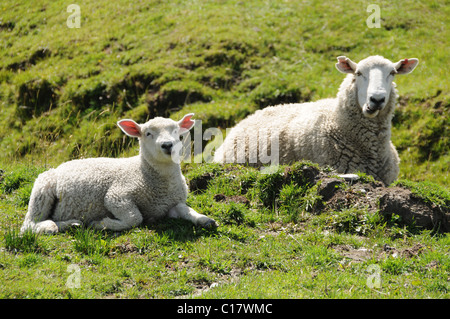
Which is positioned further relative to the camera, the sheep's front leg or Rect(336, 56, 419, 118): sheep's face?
Rect(336, 56, 419, 118): sheep's face

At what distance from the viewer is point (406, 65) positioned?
9.17 metres

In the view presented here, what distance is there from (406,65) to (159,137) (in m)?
4.89

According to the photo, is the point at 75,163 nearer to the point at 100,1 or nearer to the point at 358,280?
the point at 358,280

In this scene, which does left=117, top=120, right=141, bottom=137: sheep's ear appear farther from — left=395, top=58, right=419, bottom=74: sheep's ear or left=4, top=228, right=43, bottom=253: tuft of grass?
left=395, top=58, right=419, bottom=74: sheep's ear

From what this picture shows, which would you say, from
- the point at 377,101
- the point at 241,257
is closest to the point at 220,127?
the point at 377,101

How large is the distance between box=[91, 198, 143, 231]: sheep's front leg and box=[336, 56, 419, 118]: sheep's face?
4278 millimetres

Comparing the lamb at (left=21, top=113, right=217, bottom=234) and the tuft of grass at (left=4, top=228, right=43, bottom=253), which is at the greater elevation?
the lamb at (left=21, top=113, right=217, bottom=234)

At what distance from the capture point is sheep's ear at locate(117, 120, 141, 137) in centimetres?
713

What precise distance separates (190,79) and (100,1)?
26.9 feet

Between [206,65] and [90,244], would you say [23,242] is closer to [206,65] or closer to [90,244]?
[90,244]

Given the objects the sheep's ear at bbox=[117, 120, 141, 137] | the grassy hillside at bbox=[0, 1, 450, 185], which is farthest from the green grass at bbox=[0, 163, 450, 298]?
the grassy hillside at bbox=[0, 1, 450, 185]

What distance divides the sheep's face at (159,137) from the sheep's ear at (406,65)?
413 centimetres

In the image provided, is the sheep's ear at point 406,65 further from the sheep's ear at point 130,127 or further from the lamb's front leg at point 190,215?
the sheep's ear at point 130,127
